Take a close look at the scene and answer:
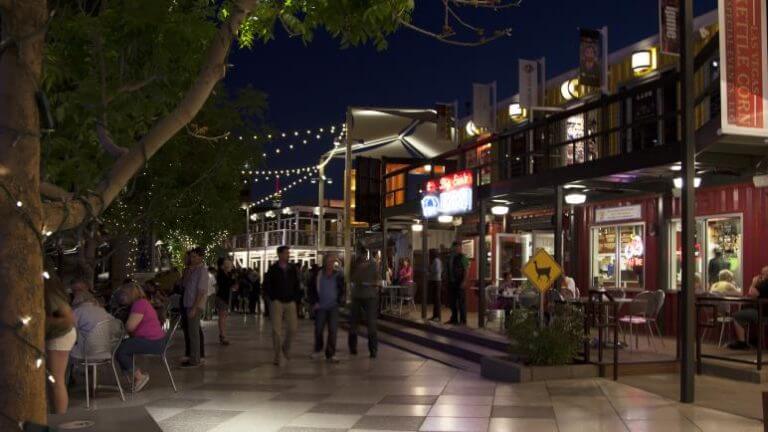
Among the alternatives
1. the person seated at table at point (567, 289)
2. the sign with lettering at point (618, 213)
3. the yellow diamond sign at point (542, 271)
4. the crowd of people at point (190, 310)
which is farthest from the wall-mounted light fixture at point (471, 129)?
the yellow diamond sign at point (542, 271)

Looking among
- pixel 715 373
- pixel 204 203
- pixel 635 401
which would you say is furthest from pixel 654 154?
pixel 204 203

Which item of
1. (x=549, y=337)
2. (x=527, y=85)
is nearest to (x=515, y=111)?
(x=527, y=85)

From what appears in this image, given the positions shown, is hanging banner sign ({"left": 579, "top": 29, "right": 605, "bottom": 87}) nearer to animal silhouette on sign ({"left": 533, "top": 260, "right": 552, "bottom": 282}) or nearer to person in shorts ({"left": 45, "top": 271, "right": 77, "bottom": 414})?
animal silhouette on sign ({"left": 533, "top": 260, "right": 552, "bottom": 282})

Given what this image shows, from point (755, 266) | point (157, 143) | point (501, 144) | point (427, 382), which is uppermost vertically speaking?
point (501, 144)

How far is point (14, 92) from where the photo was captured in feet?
13.0

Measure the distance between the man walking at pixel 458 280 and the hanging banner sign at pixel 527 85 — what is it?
4.61m

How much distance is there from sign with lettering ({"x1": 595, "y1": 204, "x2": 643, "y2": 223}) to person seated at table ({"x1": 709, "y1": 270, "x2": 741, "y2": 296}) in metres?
2.65

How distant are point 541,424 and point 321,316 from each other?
6009mm

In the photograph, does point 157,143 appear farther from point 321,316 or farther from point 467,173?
point 467,173

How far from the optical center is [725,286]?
42.8ft

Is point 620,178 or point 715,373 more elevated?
point 620,178

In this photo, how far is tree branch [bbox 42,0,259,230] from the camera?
172 inches

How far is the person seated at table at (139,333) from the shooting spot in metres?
9.51

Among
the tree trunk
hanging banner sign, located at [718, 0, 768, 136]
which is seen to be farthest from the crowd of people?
hanging banner sign, located at [718, 0, 768, 136]
